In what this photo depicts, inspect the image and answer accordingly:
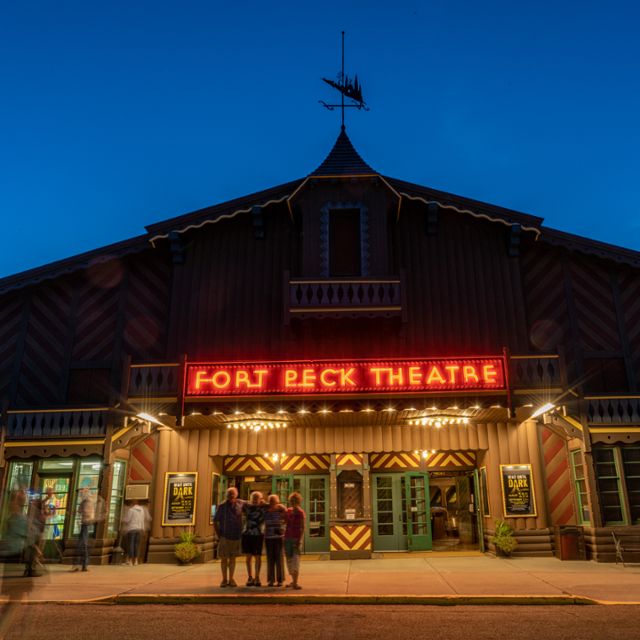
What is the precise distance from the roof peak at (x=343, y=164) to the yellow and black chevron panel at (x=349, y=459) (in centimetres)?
891

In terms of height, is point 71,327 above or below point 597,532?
above

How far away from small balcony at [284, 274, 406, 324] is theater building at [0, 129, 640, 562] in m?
0.06

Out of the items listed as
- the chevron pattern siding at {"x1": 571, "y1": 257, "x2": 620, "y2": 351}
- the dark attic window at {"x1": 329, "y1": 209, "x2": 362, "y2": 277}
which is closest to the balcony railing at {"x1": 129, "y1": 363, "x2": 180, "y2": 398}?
the dark attic window at {"x1": 329, "y1": 209, "x2": 362, "y2": 277}

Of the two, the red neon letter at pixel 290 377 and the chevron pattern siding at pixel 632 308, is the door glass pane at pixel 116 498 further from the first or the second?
the chevron pattern siding at pixel 632 308

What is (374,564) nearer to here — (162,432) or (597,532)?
(597,532)

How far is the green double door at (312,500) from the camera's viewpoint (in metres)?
18.5

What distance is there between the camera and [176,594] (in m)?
10.6

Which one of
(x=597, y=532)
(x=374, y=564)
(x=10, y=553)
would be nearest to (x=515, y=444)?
(x=597, y=532)

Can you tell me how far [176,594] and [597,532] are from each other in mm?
10442

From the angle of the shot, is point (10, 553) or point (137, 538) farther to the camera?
point (137, 538)

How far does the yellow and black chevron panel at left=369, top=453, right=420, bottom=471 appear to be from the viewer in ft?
61.6

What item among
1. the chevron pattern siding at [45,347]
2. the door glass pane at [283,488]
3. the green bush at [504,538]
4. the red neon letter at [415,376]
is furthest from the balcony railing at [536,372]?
the chevron pattern siding at [45,347]

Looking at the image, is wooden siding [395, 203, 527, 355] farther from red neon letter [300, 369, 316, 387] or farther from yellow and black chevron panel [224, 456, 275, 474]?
yellow and black chevron panel [224, 456, 275, 474]

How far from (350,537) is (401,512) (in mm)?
2284
